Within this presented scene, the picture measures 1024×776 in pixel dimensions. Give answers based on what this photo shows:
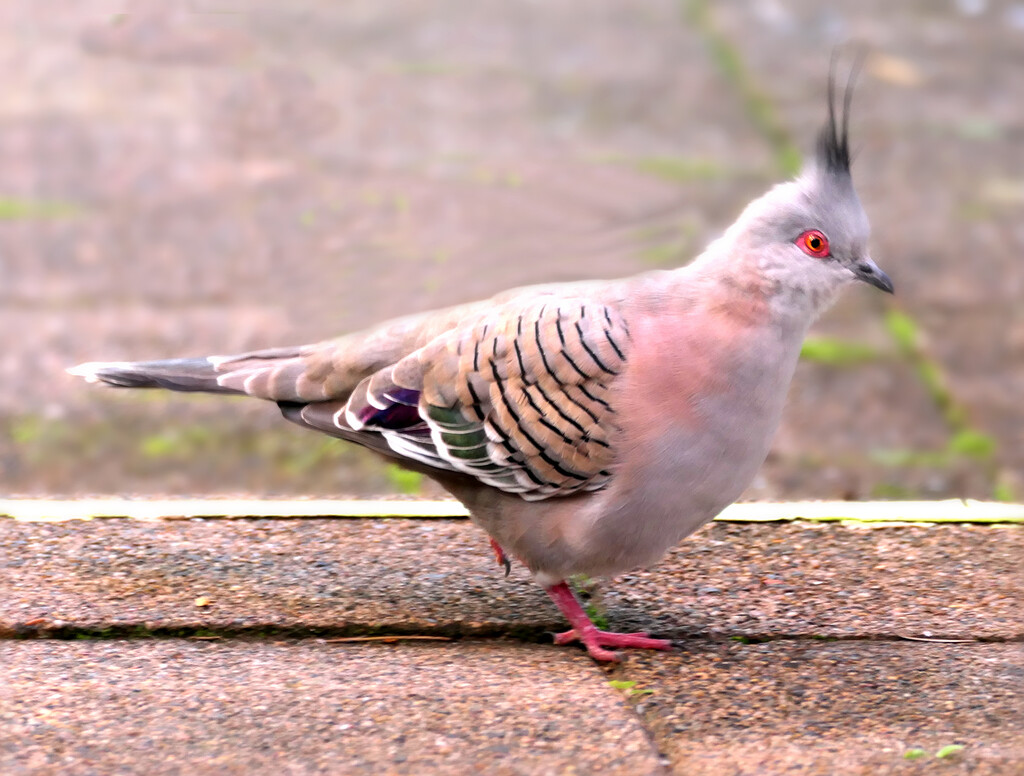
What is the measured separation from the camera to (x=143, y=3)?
8812mm

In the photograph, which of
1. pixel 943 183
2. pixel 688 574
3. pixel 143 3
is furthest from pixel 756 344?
pixel 143 3

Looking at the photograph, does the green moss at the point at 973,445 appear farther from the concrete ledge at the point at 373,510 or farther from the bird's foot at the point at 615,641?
the bird's foot at the point at 615,641

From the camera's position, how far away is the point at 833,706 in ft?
8.38

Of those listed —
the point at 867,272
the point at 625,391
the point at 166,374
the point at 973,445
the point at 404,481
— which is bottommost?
the point at 404,481

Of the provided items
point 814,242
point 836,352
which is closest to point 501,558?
point 814,242

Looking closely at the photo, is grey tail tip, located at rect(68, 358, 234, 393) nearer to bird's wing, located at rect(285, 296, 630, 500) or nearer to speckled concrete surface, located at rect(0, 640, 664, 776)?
bird's wing, located at rect(285, 296, 630, 500)

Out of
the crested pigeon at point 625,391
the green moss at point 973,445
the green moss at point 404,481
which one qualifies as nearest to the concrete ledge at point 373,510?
the crested pigeon at point 625,391

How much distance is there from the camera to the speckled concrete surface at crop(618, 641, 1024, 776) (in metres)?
2.34

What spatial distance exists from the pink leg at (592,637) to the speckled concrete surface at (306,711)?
51mm

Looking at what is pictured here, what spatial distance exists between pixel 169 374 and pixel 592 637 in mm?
1125

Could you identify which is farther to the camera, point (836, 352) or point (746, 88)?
point (746, 88)

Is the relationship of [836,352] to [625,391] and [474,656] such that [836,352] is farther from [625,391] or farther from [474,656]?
[474,656]

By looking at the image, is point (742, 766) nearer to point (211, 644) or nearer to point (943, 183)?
point (211, 644)

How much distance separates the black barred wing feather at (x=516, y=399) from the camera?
9.05ft
